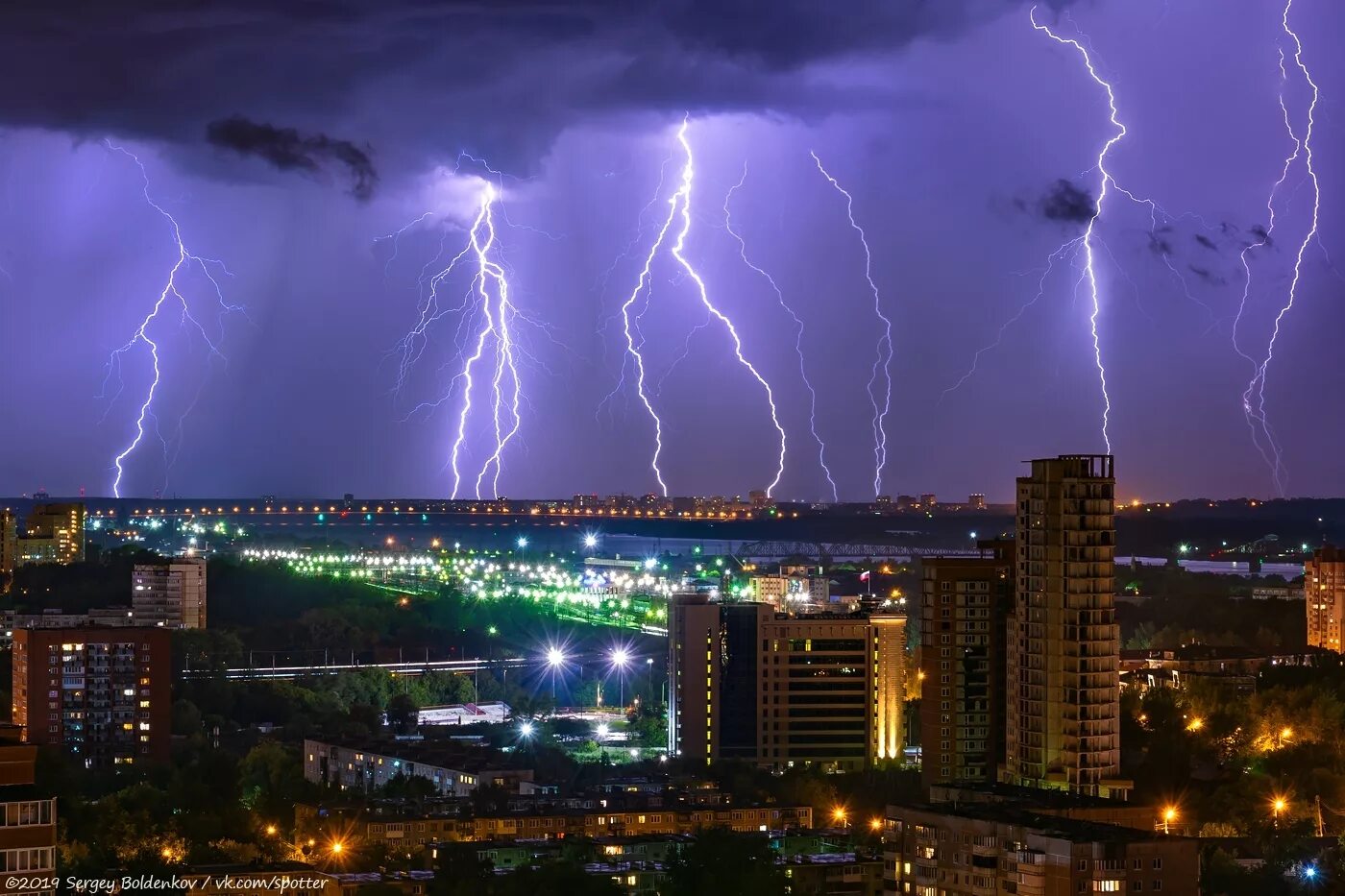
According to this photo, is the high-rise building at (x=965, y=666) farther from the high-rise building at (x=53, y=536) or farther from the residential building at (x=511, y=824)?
the high-rise building at (x=53, y=536)

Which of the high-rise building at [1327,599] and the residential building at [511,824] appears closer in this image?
the residential building at [511,824]

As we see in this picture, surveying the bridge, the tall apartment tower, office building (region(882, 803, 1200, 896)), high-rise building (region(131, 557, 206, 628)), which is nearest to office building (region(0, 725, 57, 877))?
office building (region(882, 803, 1200, 896))

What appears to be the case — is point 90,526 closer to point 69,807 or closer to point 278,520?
point 278,520

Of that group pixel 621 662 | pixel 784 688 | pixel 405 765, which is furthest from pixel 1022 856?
pixel 621 662

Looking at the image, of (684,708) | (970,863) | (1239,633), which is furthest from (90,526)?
(970,863)

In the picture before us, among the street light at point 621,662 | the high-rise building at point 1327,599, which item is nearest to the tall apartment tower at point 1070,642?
the street light at point 621,662

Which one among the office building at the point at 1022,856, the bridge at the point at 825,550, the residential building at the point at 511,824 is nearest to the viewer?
the office building at the point at 1022,856

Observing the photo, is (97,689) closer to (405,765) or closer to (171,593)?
(405,765)
